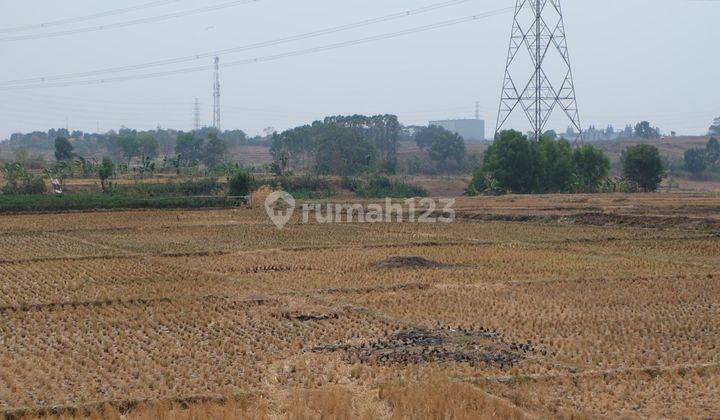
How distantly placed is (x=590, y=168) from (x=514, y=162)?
6.77 m

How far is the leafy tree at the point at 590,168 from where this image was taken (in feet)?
227

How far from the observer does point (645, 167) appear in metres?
67.1

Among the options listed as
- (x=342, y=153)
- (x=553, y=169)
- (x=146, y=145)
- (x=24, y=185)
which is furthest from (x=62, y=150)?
(x=553, y=169)

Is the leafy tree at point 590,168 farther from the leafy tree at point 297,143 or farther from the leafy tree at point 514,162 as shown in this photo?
the leafy tree at point 297,143

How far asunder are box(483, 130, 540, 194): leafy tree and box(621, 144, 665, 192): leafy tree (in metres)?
7.28

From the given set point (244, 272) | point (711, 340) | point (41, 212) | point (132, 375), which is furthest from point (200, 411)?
point (41, 212)

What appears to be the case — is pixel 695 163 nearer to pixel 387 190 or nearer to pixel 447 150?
pixel 447 150

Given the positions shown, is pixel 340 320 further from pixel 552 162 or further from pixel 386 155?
pixel 386 155

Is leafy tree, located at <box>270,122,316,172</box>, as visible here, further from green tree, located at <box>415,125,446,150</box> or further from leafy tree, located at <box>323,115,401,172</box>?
green tree, located at <box>415,125,446,150</box>

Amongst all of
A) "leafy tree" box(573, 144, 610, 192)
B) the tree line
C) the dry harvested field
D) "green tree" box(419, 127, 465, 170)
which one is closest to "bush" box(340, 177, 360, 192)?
the tree line

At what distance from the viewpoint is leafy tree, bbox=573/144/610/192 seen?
227ft

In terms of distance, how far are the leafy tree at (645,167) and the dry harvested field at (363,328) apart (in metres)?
33.7

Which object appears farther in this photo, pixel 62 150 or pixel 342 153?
pixel 62 150

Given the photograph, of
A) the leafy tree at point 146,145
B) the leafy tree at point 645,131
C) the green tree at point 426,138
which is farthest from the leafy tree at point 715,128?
the leafy tree at point 146,145
